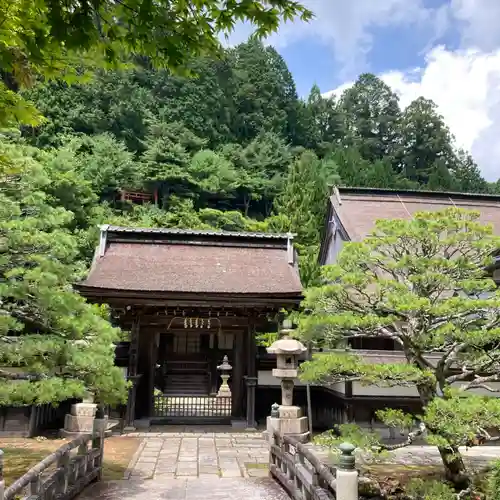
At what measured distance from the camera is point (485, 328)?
6352 millimetres

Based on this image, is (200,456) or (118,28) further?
(200,456)

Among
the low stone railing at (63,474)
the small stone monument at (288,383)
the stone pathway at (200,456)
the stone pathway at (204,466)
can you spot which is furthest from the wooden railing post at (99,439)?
the small stone monument at (288,383)

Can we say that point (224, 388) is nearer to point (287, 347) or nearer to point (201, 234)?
point (201, 234)

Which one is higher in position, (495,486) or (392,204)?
(392,204)

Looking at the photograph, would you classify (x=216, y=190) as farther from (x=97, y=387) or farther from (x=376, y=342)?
(x=97, y=387)

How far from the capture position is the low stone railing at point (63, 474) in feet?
15.2

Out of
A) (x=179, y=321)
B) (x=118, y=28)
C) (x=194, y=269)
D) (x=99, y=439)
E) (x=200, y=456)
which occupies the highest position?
(x=194, y=269)

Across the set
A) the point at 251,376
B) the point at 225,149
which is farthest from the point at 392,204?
the point at 225,149

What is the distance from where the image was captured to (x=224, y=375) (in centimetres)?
2114

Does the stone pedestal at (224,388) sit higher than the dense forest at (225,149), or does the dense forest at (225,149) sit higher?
the dense forest at (225,149)

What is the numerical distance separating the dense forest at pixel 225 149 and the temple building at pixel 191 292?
597 cm

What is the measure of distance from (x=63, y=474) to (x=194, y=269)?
736cm

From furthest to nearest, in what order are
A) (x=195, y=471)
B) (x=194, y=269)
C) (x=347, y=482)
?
(x=194, y=269) < (x=195, y=471) < (x=347, y=482)

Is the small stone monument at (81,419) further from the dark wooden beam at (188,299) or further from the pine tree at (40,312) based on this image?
the dark wooden beam at (188,299)
